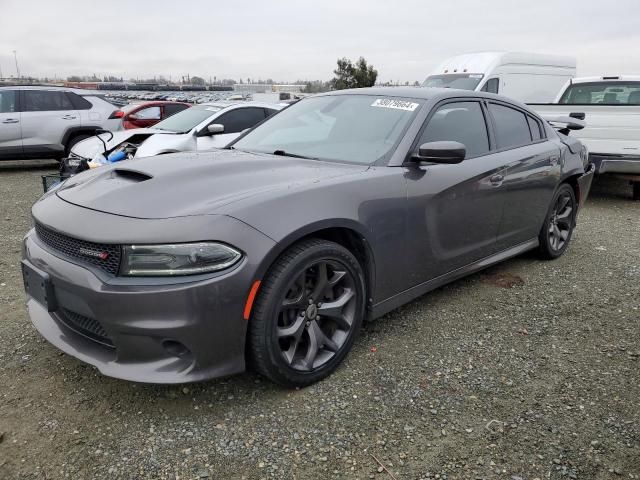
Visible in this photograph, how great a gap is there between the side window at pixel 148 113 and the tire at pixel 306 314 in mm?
9997

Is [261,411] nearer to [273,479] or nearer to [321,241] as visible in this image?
[273,479]

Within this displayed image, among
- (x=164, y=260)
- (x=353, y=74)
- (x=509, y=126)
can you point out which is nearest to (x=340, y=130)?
(x=509, y=126)

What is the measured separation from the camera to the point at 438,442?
7.64 ft

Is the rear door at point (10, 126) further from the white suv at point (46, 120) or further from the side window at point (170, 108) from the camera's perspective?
the side window at point (170, 108)

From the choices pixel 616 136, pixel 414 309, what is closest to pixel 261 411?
pixel 414 309

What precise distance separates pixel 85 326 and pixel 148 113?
10173 mm

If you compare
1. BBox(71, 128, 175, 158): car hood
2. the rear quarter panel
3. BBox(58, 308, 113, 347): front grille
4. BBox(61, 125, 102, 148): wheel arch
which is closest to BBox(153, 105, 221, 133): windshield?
BBox(71, 128, 175, 158): car hood

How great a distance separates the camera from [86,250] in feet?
7.70

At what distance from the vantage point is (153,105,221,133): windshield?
8117 mm

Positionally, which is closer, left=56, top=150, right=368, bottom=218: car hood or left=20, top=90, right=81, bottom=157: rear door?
left=56, top=150, right=368, bottom=218: car hood

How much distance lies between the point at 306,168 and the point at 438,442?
1.59m

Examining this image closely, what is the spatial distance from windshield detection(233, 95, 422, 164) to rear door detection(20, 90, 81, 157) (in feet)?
25.9

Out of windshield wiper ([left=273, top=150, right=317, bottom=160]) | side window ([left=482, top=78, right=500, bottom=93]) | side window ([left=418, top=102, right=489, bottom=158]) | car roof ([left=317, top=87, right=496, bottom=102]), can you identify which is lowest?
windshield wiper ([left=273, top=150, right=317, bottom=160])

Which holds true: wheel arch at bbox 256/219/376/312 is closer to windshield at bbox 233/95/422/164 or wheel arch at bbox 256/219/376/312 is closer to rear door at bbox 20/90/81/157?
windshield at bbox 233/95/422/164
